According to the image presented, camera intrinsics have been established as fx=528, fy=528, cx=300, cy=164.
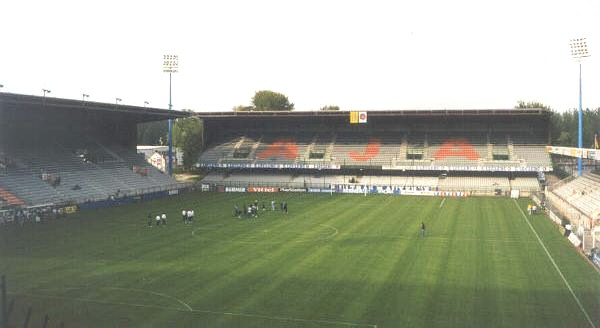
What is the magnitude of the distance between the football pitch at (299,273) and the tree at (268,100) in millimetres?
78748

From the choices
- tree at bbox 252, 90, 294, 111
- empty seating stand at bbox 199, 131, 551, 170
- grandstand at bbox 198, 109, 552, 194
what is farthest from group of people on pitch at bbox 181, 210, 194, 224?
tree at bbox 252, 90, 294, 111

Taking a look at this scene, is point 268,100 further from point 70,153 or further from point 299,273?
point 299,273

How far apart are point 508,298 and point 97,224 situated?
97.6ft

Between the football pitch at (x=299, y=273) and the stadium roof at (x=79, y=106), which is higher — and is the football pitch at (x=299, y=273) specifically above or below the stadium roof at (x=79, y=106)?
below

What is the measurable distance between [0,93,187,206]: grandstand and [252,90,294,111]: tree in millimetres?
49919

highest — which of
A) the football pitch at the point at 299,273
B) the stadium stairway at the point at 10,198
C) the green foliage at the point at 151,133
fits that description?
the green foliage at the point at 151,133

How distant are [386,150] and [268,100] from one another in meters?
49.8

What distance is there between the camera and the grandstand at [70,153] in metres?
47.2

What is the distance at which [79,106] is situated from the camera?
50.5 meters

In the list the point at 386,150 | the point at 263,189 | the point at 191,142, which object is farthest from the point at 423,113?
the point at 191,142

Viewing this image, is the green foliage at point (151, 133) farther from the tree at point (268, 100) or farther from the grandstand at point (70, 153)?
the grandstand at point (70, 153)

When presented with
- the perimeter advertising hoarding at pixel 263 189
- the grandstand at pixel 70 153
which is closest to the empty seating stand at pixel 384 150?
the perimeter advertising hoarding at pixel 263 189

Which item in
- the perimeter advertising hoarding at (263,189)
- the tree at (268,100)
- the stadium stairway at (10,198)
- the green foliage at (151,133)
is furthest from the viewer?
the green foliage at (151,133)

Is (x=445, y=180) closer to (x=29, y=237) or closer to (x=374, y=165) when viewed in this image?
(x=374, y=165)
